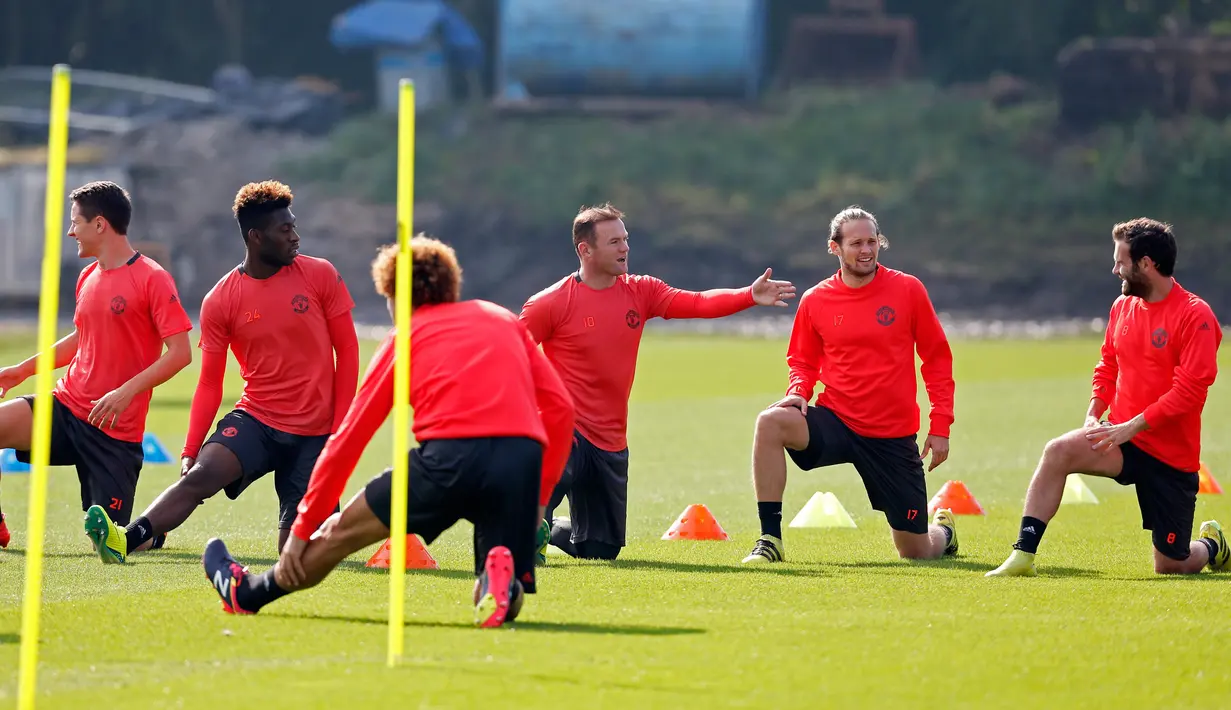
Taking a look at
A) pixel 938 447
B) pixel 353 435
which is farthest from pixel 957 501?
pixel 353 435

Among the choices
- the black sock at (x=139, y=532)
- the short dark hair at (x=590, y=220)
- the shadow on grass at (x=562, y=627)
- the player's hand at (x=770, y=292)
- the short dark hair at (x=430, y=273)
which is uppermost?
the short dark hair at (x=590, y=220)

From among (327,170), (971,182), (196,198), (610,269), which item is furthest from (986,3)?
(610,269)

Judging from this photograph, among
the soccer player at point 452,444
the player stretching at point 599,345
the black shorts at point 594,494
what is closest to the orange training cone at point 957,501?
the player stretching at point 599,345

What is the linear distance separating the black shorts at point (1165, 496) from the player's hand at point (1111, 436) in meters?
0.20

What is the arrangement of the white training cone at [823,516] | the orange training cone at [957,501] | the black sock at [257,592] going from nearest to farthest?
the black sock at [257,592] < the white training cone at [823,516] < the orange training cone at [957,501]

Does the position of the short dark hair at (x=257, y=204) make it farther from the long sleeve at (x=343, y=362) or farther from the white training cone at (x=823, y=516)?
the white training cone at (x=823, y=516)

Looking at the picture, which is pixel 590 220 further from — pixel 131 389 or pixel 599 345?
pixel 131 389

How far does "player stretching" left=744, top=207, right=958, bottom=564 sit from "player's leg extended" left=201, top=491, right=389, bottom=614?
3329mm

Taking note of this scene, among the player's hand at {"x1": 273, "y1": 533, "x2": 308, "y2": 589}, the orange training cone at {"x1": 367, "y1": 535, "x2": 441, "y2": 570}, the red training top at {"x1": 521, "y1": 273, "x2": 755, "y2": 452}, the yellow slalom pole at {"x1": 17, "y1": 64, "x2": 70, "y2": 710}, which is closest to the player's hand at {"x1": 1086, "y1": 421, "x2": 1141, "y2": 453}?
the red training top at {"x1": 521, "y1": 273, "x2": 755, "y2": 452}

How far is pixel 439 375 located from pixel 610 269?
10.9 ft

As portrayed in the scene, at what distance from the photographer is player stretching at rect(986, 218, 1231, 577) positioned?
9391 millimetres

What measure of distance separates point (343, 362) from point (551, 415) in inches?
104

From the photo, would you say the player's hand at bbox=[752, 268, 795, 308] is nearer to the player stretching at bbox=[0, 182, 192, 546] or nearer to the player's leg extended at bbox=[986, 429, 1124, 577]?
the player's leg extended at bbox=[986, 429, 1124, 577]

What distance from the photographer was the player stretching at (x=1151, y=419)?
30.8 feet
